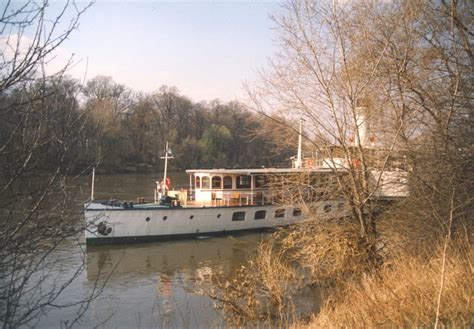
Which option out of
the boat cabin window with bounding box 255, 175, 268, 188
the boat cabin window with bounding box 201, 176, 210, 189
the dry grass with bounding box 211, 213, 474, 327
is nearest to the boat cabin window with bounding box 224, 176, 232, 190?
the boat cabin window with bounding box 201, 176, 210, 189

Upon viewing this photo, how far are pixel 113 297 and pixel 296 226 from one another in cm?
599

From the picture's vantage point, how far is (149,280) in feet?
52.1

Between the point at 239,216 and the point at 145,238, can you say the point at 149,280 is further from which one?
the point at 239,216

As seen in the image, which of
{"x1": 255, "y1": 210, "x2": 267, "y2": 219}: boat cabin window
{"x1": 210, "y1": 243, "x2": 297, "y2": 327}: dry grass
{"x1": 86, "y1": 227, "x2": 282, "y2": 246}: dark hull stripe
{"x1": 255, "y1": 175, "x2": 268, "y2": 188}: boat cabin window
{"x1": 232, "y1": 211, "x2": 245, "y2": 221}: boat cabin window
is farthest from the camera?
{"x1": 255, "y1": 175, "x2": 268, "y2": 188}: boat cabin window

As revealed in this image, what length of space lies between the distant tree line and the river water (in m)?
→ 0.71

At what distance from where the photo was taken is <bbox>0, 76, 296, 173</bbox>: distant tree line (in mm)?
3957

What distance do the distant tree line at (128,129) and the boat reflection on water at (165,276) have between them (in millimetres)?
3241

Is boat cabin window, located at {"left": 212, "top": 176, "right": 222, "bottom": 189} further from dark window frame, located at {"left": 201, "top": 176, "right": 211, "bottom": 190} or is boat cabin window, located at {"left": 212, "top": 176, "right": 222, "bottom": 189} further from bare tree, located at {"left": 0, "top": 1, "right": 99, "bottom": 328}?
bare tree, located at {"left": 0, "top": 1, "right": 99, "bottom": 328}

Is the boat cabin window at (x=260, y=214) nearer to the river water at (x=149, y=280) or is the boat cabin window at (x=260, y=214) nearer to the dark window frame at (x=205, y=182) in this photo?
the river water at (x=149, y=280)

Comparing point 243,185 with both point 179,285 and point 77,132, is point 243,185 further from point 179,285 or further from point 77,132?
point 77,132

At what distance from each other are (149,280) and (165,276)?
0.75 metres

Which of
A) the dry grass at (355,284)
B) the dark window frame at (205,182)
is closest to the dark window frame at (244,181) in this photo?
the dark window frame at (205,182)

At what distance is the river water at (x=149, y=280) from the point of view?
11477 millimetres

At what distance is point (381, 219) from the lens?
1053cm
